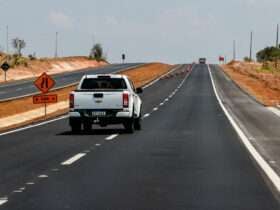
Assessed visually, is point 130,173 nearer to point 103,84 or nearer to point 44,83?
point 103,84

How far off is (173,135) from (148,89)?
1791 inches

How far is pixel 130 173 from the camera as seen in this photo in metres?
12.5

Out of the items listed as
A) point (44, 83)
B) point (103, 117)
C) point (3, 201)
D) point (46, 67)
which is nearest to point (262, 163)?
point (3, 201)

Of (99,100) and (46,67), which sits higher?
(99,100)

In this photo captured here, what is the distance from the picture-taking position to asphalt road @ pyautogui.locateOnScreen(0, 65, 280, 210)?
9.42m

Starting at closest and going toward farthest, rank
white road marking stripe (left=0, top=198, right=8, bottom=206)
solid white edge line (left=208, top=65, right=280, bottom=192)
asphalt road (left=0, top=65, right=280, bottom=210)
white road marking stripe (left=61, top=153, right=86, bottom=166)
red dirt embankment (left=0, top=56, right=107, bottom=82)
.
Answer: white road marking stripe (left=0, top=198, right=8, bottom=206) < asphalt road (left=0, top=65, right=280, bottom=210) < solid white edge line (left=208, top=65, right=280, bottom=192) < white road marking stripe (left=61, top=153, right=86, bottom=166) < red dirt embankment (left=0, top=56, right=107, bottom=82)

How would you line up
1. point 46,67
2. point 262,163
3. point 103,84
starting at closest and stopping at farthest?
point 262,163, point 103,84, point 46,67

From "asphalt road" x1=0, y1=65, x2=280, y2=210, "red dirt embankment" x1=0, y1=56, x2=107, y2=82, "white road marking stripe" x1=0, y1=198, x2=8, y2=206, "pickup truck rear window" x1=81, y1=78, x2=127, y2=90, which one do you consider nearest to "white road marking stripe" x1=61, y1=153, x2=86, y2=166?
"asphalt road" x1=0, y1=65, x2=280, y2=210

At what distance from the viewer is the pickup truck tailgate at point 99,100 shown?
74.0 feet

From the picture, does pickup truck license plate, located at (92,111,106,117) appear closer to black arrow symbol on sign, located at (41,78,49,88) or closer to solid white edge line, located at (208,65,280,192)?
solid white edge line, located at (208,65,280,192)

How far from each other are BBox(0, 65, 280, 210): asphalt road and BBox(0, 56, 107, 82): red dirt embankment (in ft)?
236

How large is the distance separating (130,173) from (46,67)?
107 meters

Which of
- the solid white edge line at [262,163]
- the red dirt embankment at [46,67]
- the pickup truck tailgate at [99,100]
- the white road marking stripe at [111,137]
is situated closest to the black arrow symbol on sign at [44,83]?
the pickup truck tailgate at [99,100]

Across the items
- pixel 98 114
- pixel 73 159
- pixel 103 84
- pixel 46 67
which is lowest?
pixel 46 67
